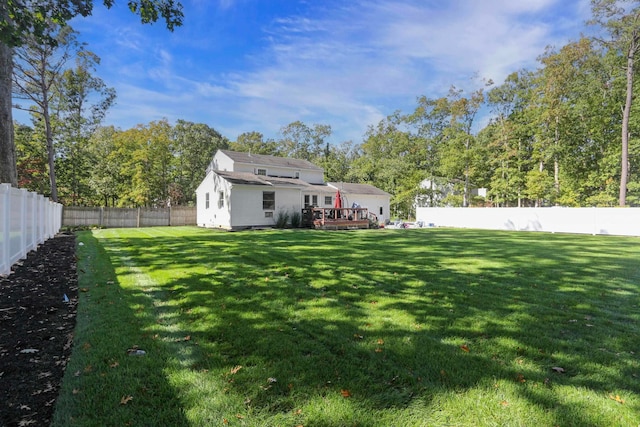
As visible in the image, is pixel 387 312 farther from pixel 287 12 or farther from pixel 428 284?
pixel 287 12

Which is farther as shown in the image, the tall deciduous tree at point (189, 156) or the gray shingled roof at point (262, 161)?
the tall deciduous tree at point (189, 156)

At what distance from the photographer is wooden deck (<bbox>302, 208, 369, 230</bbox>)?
20.2 m

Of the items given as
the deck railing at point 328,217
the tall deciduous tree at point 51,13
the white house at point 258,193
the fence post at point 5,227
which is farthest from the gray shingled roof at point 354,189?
the fence post at point 5,227

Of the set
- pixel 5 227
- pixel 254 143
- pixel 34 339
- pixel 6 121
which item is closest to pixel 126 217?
pixel 6 121

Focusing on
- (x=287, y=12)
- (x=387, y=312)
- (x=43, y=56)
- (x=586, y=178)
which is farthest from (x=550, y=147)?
(x=43, y=56)

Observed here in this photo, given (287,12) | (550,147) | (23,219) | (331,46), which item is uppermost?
(331,46)

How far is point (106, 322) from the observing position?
3543mm

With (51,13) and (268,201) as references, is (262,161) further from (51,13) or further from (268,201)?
(51,13)

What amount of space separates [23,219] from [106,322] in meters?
5.72

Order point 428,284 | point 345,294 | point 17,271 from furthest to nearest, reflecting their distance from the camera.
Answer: point 17,271, point 428,284, point 345,294

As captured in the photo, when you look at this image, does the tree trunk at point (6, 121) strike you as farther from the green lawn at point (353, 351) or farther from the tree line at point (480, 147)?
the tree line at point (480, 147)

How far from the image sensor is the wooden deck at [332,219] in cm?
2016

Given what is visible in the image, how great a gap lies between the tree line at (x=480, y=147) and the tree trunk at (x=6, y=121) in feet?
62.9

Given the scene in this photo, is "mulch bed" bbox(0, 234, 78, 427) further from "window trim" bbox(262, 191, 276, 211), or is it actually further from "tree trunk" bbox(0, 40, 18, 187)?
"window trim" bbox(262, 191, 276, 211)
